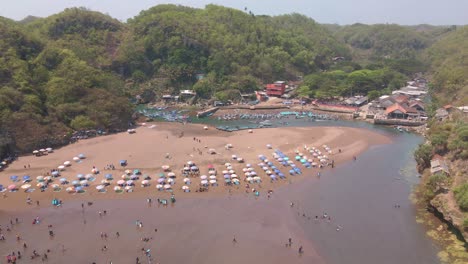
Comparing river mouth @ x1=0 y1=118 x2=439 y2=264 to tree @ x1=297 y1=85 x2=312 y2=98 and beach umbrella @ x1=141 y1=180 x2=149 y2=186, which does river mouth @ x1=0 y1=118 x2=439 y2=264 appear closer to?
beach umbrella @ x1=141 y1=180 x2=149 y2=186

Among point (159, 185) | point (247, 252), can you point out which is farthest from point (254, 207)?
point (159, 185)

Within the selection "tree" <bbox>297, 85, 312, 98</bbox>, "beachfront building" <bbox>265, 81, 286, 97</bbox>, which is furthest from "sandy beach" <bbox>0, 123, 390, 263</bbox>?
"beachfront building" <bbox>265, 81, 286, 97</bbox>

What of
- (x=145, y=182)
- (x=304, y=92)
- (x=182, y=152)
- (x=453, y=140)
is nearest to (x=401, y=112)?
(x=304, y=92)

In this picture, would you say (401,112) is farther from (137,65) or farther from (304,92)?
(137,65)

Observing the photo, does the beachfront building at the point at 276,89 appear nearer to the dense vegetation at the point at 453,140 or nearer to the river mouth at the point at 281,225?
the dense vegetation at the point at 453,140

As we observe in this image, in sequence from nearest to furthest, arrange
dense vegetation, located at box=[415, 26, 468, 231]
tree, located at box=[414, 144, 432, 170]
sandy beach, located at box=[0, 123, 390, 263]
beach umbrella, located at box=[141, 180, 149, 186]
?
sandy beach, located at box=[0, 123, 390, 263] < dense vegetation, located at box=[415, 26, 468, 231] < beach umbrella, located at box=[141, 180, 149, 186] < tree, located at box=[414, 144, 432, 170]
